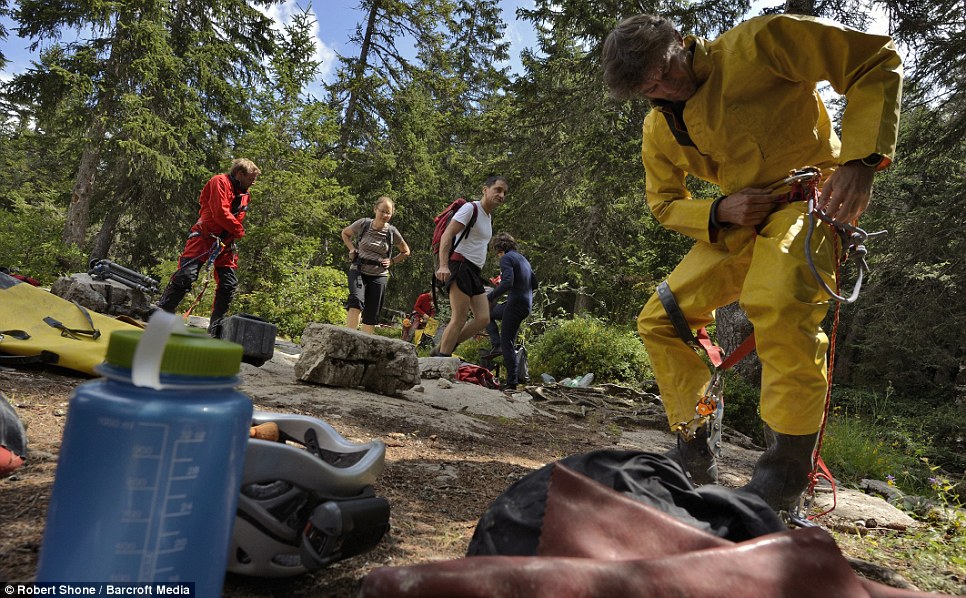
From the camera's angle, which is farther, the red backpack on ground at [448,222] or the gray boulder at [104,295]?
the gray boulder at [104,295]

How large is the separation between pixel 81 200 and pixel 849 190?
1656cm

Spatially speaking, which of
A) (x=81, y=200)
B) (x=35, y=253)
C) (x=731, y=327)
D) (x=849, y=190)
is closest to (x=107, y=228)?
(x=81, y=200)

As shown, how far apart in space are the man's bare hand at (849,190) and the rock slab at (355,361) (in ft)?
13.1

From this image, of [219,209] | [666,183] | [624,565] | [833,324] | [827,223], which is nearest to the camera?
[624,565]

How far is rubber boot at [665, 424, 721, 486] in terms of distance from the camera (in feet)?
8.45

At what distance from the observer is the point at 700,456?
2580 mm

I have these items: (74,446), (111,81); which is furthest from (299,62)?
(74,446)

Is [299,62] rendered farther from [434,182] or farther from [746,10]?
[746,10]

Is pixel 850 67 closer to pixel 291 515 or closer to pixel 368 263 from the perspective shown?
pixel 291 515

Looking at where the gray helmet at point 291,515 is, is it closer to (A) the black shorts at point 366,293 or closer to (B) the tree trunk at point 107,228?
(A) the black shorts at point 366,293

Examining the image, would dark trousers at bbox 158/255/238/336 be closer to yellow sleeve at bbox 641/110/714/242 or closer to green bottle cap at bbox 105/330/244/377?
yellow sleeve at bbox 641/110/714/242

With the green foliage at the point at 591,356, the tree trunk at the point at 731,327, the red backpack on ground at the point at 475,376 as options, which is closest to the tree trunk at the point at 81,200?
the red backpack on ground at the point at 475,376

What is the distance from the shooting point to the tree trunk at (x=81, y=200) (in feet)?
45.7

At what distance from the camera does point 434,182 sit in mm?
19938
